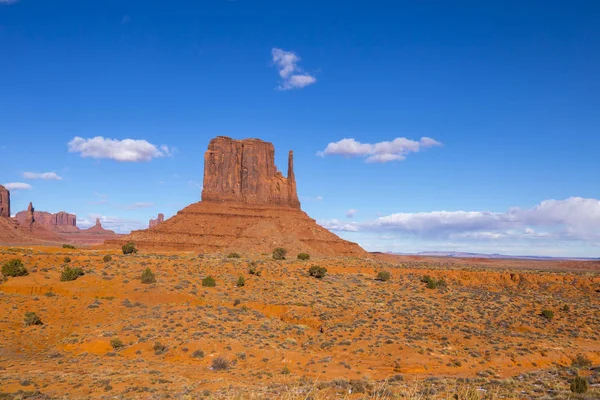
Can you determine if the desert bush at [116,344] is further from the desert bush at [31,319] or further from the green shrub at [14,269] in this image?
the green shrub at [14,269]

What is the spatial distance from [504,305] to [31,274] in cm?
3898

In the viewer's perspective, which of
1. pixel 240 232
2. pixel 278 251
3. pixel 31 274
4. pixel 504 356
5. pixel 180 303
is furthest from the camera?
pixel 240 232

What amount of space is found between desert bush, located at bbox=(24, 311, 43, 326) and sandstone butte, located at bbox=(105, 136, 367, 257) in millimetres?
53354

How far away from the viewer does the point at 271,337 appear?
85.5 ft

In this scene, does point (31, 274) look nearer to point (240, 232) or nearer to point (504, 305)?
point (504, 305)

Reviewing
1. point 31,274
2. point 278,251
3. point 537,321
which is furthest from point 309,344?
point 278,251

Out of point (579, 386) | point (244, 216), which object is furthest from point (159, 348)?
point (244, 216)

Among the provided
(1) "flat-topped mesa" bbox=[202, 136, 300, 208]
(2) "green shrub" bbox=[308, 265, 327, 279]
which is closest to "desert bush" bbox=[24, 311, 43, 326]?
(2) "green shrub" bbox=[308, 265, 327, 279]

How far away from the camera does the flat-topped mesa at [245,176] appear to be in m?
105

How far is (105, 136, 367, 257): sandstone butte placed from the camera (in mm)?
82625

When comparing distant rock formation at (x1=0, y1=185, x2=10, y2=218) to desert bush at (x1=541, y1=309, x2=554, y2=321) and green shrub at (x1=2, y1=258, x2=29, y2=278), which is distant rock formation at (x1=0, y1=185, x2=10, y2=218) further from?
desert bush at (x1=541, y1=309, x2=554, y2=321)

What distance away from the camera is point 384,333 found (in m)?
27.3

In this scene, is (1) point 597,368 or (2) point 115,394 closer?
(2) point 115,394

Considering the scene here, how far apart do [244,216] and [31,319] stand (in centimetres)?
7090
